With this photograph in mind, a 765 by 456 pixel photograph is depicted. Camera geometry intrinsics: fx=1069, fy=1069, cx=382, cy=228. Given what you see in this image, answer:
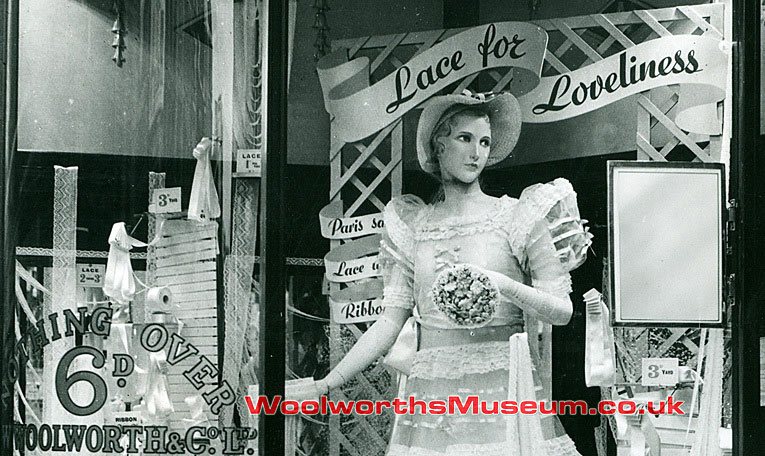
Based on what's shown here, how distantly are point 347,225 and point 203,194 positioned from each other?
50cm

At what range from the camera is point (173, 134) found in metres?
3.62

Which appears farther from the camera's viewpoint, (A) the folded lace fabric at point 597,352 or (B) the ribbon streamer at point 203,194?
(B) the ribbon streamer at point 203,194

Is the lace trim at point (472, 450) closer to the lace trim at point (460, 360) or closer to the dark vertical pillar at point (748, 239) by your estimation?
the lace trim at point (460, 360)

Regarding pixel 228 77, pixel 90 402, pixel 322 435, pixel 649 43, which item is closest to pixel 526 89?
pixel 649 43

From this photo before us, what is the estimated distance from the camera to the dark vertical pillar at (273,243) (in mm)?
3516

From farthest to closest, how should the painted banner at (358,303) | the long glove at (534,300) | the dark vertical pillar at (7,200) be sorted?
1. the dark vertical pillar at (7,200)
2. the painted banner at (358,303)
3. the long glove at (534,300)

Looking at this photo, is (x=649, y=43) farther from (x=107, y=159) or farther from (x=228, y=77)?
(x=107, y=159)

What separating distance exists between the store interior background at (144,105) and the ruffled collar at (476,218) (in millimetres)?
60

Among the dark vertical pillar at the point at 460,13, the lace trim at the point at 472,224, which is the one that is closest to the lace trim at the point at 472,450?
the lace trim at the point at 472,224

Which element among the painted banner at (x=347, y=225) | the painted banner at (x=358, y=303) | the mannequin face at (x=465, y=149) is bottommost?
the painted banner at (x=358, y=303)

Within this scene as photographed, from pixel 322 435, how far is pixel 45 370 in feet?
3.14

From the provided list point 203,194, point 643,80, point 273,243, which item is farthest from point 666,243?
point 203,194

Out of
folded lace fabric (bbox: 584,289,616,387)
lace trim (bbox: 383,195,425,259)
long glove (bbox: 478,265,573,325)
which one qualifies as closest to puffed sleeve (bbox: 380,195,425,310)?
lace trim (bbox: 383,195,425,259)

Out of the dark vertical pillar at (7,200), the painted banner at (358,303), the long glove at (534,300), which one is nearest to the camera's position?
the long glove at (534,300)
